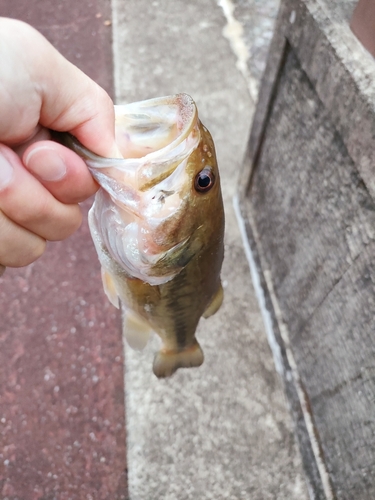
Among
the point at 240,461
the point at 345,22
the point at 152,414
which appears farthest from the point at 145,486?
the point at 345,22

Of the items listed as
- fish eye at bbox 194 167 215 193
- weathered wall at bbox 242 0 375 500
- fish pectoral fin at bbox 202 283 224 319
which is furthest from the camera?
fish pectoral fin at bbox 202 283 224 319

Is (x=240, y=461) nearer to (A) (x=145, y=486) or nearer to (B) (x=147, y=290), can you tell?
(A) (x=145, y=486)

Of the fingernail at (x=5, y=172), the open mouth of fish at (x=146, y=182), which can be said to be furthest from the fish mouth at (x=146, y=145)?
the fingernail at (x=5, y=172)

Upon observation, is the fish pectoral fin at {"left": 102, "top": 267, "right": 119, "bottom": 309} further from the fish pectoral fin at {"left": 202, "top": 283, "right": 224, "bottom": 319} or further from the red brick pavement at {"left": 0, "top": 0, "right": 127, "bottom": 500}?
the red brick pavement at {"left": 0, "top": 0, "right": 127, "bottom": 500}

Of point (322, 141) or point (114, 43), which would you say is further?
point (114, 43)

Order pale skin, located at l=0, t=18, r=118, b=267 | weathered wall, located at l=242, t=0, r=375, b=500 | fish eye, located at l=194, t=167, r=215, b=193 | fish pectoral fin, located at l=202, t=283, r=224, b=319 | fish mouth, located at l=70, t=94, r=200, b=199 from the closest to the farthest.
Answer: pale skin, located at l=0, t=18, r=118, b=267, fish mouth, located at l=70, t=94, r=200, b=199, fish eye, located at l=194, t=167, r=215, b=193, weathered wall, located at l=242, t=0, r=375, b=500, fish pectoral fin, located at l=202, t=283, r=224, b=319

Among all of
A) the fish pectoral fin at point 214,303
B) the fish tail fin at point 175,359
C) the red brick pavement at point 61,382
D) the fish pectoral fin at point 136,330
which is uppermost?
the fish pectoral fin at point 214,303

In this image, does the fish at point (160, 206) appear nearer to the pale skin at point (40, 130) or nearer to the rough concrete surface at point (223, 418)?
the pale skin at point (40, 130)

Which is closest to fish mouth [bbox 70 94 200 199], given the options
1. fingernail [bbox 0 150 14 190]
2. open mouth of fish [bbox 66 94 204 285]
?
open mouth of fish [bbox 66 94 204 285]
